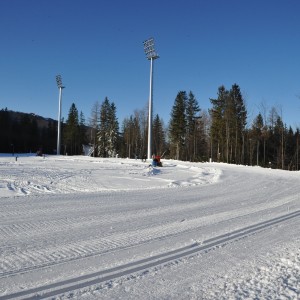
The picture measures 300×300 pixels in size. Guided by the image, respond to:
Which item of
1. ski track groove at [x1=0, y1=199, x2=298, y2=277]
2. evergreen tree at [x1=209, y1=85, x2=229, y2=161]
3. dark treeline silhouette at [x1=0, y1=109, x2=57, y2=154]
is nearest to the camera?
ski track groove at [x1=0, y1=199, x2=298, y2=277]

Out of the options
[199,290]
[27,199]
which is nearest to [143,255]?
[199,290]

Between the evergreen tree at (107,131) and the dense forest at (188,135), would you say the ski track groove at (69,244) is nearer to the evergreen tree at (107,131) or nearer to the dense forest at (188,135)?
the dense forest at (188,135)

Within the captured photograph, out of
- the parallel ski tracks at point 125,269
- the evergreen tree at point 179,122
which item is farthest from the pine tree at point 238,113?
the parallel ski tracks at point 125,269

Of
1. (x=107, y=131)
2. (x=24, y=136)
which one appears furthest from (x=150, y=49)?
(x=24, y=136)

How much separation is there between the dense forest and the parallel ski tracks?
138 feet

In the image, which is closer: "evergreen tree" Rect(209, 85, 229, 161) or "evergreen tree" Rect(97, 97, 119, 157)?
"evergreen tree" Rect(209, 85, 229, 161)

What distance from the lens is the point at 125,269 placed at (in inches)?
177

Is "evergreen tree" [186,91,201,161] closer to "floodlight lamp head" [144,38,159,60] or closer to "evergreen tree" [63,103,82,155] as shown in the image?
"floodlight lamp head" [144,38,159,60]

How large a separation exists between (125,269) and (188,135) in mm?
65489

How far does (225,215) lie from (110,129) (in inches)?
2749

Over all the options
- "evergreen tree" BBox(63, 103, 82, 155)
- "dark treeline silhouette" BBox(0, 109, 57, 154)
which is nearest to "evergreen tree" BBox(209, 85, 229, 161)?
"evergreen tree" BBox(63, 103, 82, 155)

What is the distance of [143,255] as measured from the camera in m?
5.12

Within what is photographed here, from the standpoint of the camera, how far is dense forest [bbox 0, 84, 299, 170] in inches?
2282

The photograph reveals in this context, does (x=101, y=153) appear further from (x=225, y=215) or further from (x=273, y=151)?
(x=225, y=215)
